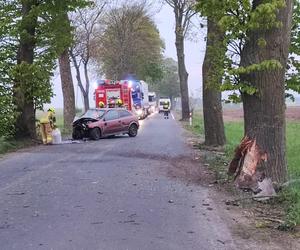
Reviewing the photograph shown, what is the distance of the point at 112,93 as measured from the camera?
4253 centimetres

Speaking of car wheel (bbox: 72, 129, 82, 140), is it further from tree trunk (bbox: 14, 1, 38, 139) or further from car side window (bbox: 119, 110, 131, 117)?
car side window (bbox: 119, 110, 131, 117)

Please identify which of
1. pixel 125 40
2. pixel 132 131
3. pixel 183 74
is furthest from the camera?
pixel 125 40

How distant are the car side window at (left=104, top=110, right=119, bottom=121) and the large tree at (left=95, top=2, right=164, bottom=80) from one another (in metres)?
35.2

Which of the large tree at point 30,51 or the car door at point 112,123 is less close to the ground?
the large tree at point 30,51

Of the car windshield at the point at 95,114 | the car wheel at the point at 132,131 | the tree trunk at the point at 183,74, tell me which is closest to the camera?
the car windshield at the point at 95,114

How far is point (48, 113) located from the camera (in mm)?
24500

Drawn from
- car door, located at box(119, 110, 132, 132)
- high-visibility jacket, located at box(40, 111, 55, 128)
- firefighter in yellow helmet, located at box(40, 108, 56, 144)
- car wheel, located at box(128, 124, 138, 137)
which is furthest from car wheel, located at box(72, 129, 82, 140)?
car wheel, located at box(128, 124, 138, 137)

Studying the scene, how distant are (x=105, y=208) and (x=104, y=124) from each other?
57.9 ft

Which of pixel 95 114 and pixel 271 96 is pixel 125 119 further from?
pixel 271 96

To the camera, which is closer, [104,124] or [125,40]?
[104,124]

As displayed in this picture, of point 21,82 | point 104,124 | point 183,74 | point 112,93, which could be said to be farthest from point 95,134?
point 183,74

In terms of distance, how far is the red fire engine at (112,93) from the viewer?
41.9m

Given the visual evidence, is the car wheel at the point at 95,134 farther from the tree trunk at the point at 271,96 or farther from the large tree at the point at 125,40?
the large tree at the point at 125,40

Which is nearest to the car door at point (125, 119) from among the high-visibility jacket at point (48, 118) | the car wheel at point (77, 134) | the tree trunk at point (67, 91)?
the car wheel at point (77, 134)
